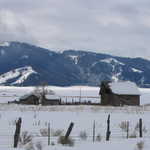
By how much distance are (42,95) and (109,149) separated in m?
74.5

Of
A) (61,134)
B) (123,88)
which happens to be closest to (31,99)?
(123,88)

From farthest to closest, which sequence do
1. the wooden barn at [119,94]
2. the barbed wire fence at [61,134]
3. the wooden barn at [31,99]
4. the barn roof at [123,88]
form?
the wooden barn at [31,99], the barn roof at [123,88], the wooden barn at [119,94], the barbed wire fence at [61,134]

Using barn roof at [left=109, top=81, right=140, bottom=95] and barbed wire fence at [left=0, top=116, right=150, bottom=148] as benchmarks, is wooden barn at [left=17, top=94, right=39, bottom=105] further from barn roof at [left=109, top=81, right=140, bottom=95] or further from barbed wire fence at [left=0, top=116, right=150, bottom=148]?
barbed wire fence at [left=0, top=116, right=150, bottom=148]

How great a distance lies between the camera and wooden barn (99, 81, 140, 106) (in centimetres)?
7706

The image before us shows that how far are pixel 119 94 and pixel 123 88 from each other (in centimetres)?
240

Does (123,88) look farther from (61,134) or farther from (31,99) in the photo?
(61,134)

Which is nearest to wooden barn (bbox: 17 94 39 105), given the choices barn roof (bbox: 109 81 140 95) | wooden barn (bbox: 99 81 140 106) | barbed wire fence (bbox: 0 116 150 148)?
wooden barn (bbox: 99 81 140 106)

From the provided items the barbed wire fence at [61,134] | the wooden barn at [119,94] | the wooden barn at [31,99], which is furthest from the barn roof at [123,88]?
Answer: the barbed wire fence at [61,134]

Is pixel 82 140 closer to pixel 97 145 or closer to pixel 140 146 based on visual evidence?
pixel 97 145

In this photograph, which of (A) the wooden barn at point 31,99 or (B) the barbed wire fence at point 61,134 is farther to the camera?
(A) the wooden barn at point 31,99

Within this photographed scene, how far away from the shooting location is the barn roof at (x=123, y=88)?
7769 cm

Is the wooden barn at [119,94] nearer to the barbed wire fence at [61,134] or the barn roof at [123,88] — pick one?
the barn roof at [123,88]

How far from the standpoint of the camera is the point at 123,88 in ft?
259

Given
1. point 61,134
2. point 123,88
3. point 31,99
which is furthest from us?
point 31,99
